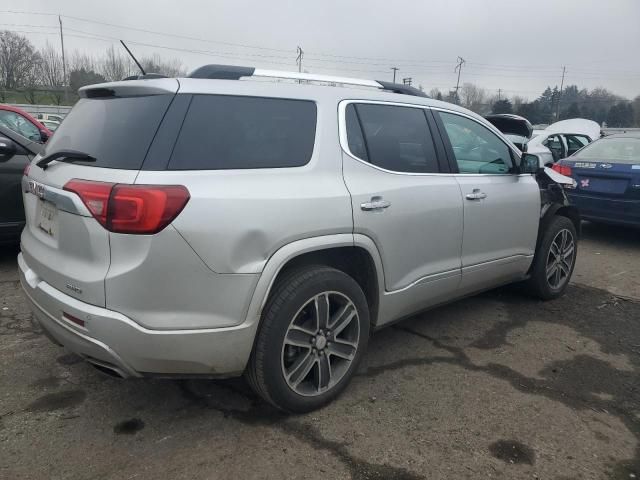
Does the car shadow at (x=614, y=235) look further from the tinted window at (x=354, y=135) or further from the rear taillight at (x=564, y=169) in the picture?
the tinted window at (x=354, y=135)

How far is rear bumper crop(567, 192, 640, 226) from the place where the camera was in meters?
6.57

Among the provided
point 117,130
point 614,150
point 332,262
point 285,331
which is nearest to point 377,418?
point 285,331

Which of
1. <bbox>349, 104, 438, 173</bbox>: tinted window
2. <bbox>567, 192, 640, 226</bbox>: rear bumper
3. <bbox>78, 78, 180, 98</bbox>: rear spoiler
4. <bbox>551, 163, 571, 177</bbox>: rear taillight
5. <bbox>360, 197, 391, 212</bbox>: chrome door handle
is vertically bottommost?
<bbox>567, 192, 640, 226</bbox>: rear bumper

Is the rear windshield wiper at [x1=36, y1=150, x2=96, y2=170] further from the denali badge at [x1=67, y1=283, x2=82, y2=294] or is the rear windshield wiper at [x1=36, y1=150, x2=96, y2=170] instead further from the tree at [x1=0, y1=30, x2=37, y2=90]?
the tree at [x1=0, y1=30, x2=37, y2=90]

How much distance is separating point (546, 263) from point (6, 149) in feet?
16.9

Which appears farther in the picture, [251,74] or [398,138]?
[398,138]

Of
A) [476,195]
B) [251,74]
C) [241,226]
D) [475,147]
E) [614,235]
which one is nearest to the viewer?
[241,226]

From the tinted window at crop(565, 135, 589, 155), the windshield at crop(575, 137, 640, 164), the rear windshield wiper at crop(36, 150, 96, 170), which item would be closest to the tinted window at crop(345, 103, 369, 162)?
the rear windshield wiper at crop(36, 150, 96, 170)

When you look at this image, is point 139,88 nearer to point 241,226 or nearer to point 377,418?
point 241,226

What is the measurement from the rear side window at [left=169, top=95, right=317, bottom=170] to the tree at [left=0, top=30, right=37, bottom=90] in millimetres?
61492

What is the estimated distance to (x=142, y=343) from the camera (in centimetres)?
226

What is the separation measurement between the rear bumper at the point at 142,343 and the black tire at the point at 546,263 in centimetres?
303

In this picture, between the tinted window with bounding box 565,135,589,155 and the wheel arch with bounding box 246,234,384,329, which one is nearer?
the wheel arch with bounding box 246,234,384,329

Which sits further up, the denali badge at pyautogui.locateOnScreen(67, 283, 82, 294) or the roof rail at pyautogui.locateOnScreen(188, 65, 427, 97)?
the roof rail at pyautogui.locateOnScreen(188, 65, 427, 97)
